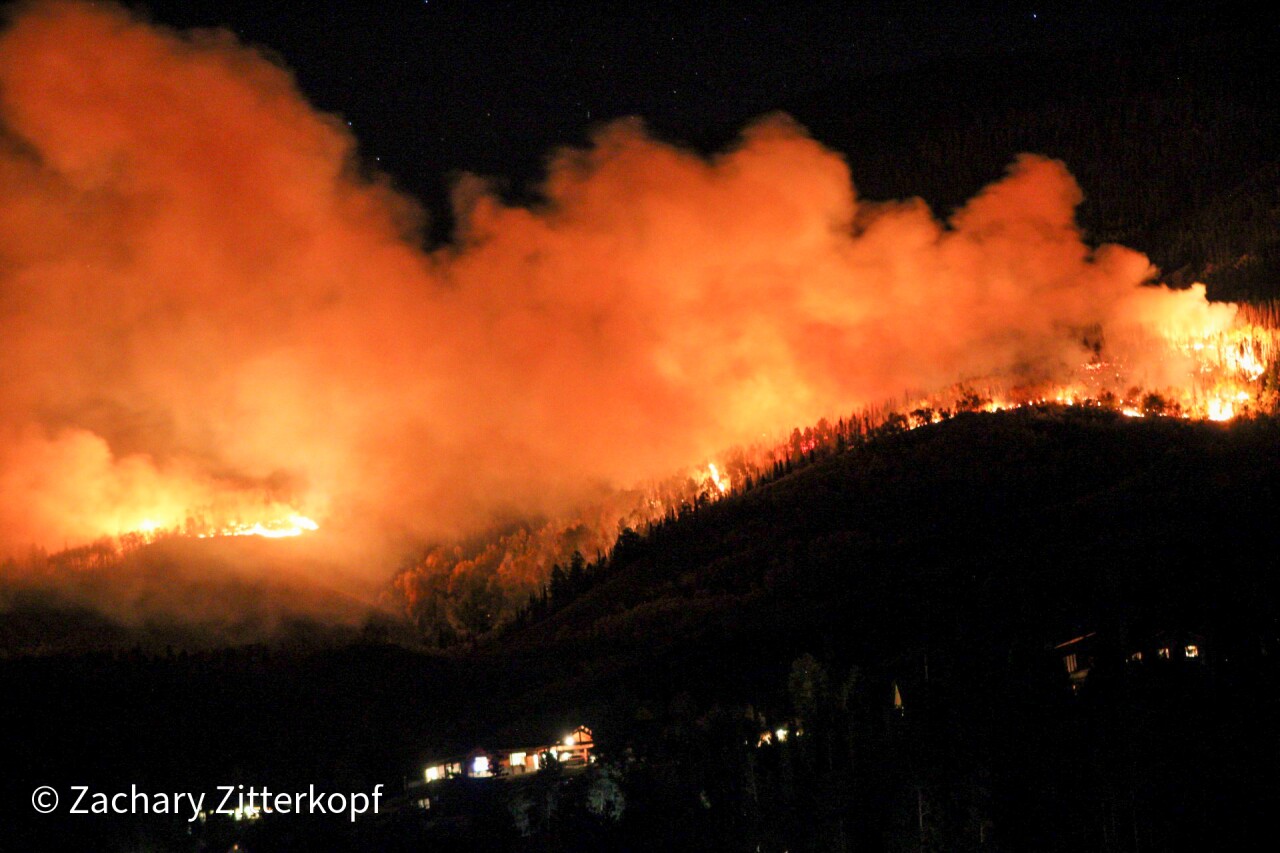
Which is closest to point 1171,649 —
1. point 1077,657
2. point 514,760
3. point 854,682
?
point 1077,657

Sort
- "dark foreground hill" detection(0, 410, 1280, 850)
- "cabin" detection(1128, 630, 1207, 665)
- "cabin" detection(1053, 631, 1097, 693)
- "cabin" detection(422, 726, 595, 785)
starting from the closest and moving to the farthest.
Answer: "dark foreground hill" detection(0, 410, 1280, 850) < "cabin" detection(1128, 630, 1207, 665) < "cabin" detection(1053, 631, 1097, 693) < "cabin" detection(422, 726, 595, 785)

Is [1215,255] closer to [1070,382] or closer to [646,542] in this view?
[1070,382]

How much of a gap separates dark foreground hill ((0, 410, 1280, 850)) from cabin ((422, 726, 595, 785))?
207cm

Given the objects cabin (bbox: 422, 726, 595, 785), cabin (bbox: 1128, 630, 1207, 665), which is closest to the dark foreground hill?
cabin (bbox: 1128, 630, 1207, 665)

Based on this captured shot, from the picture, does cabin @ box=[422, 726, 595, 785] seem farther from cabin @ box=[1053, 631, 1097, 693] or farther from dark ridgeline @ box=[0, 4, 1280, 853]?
cabin @ box=[1053, 631, 1097, 693]

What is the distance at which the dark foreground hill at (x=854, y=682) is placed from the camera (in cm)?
5938

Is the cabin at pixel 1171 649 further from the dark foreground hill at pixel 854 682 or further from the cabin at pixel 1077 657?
the cabin at pixel 1077 657

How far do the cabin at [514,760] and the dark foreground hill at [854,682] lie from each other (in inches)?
81.4

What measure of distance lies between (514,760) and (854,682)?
21262mm

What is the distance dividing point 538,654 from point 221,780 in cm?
5812

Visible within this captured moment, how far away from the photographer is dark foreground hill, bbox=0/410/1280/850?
59.4 metres

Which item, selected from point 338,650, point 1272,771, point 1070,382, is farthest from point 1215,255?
point 1272,771

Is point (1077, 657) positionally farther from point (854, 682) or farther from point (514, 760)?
point (514, 760)

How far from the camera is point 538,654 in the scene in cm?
14250
